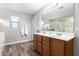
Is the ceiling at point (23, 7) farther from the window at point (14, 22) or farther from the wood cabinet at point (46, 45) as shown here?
the wood cabinet at point (46, 45)

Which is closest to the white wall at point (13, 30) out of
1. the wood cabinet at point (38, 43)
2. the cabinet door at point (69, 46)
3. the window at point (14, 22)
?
the window at point (14, 22)

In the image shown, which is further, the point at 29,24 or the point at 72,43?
the point at 29,24

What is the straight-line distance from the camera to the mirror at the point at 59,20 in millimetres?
1533

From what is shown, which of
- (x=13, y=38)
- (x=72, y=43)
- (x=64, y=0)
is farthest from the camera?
(x=13, y=38)

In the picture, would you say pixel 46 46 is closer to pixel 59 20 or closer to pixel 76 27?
pixel 59 20

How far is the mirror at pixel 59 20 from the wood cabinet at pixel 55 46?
0.77 ft

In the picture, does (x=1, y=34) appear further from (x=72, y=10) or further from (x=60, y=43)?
(x=72, y=10)

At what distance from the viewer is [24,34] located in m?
1.61

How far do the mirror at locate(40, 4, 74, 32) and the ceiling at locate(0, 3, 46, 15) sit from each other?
363 millimetres

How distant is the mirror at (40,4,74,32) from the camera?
1533mm

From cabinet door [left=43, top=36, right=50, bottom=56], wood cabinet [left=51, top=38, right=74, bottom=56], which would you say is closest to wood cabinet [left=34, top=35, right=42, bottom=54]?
cabinet door [left=43, top=36, right=50, bottom=56]

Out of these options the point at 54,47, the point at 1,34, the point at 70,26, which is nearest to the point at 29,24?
the point at 1,34

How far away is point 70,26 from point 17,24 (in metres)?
0.97

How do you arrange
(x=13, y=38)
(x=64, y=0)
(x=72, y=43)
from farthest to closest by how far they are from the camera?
1. (x=13, y=38)
2. (x=72, y=43)
3. (x=64, y=0)
